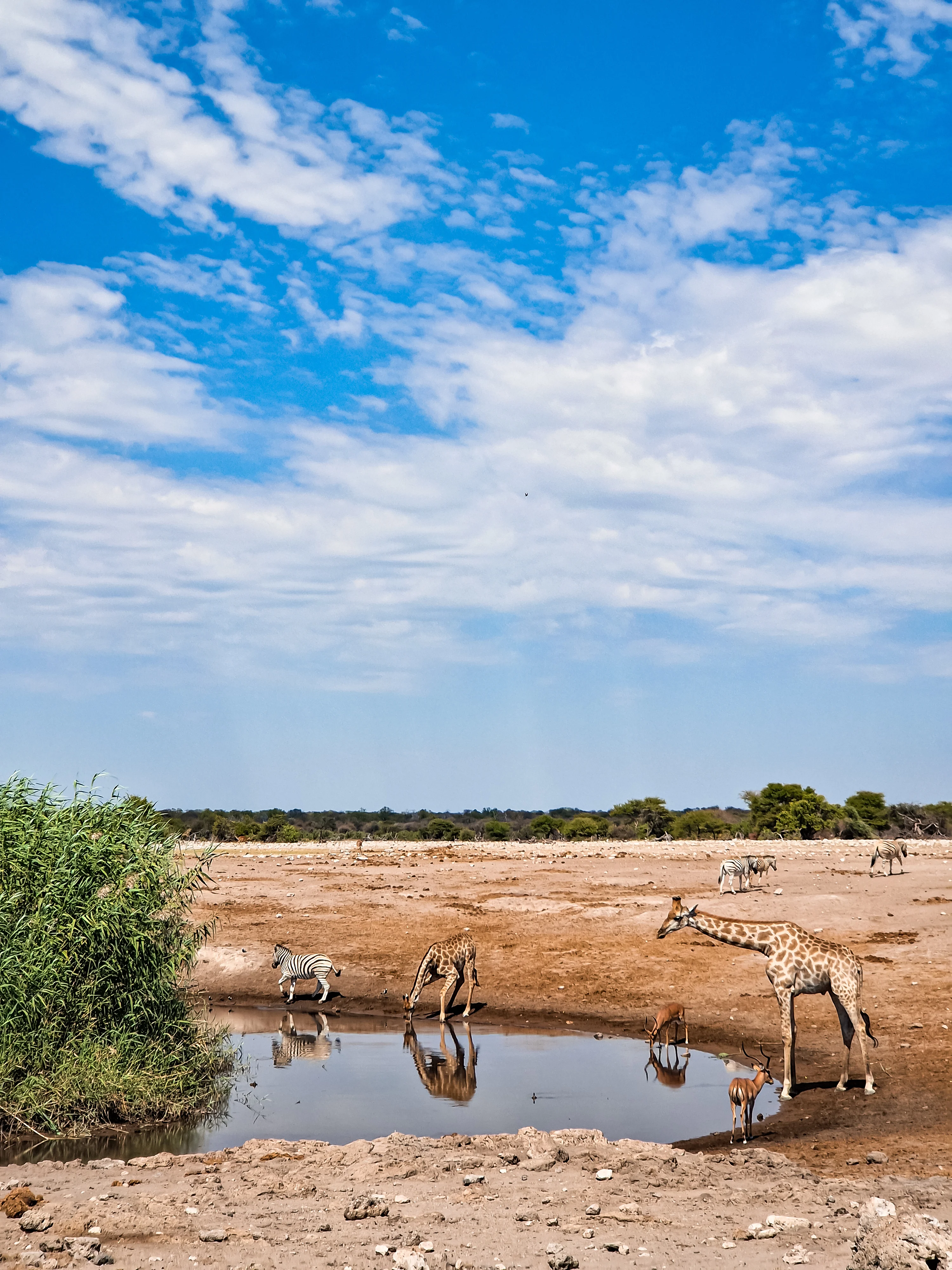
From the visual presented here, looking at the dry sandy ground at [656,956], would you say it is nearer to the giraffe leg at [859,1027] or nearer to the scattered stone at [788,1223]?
the giraffe leg at [859,1027]

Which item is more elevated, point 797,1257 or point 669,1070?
point 797,1257

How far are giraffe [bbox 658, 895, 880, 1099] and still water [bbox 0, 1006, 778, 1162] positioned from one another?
2.75ft

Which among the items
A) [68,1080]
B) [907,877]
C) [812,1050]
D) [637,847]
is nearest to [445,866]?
[637,847]

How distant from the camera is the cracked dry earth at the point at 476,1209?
7645 millimetres

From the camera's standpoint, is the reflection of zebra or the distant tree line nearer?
the reflection of zebra

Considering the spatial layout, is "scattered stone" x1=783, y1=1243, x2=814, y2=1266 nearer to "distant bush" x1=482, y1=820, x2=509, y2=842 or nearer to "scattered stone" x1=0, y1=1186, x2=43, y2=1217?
"scattered stone" x1=0, y1=1186, x2=43, y2=1217

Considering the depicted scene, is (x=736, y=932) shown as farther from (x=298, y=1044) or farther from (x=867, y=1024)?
(x=298, y=1044)

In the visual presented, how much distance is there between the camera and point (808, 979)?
13.4 m

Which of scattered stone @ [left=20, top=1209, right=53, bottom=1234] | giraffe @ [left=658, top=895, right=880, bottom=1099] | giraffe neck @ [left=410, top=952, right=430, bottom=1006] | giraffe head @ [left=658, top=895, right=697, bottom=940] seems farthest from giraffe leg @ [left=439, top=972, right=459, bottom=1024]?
scattered stone @ [left=20, top=1209, right=53, bottom=1234]

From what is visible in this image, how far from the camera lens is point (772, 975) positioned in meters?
13.6

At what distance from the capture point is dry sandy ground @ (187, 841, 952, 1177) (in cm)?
1226

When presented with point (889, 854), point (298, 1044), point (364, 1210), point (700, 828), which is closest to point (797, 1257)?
point (364, 1210)

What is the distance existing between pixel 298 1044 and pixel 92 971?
16.9 feet

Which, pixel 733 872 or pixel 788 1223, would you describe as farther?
pixel 733 872
